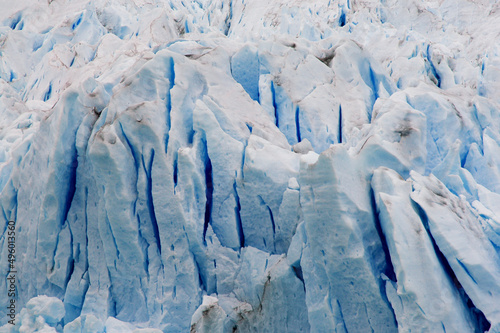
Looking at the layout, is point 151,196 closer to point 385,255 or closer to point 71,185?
point 71,185

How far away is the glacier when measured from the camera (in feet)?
13.3

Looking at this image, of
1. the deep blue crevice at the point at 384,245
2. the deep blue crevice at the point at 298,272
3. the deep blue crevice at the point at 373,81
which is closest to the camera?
the deep blue crevice at the point at 384,245

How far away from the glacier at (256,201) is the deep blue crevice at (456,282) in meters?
0.02

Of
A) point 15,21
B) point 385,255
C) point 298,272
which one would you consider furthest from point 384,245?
point 15,21

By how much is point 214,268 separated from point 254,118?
2.16 meters

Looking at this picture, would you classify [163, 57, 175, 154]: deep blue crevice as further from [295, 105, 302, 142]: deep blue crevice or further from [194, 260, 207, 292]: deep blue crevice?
[295, 105, 302, 142]: deep blue crevice

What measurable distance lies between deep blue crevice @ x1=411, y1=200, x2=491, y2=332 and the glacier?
2 cm

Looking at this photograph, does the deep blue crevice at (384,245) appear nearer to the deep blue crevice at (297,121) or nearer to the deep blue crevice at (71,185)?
the deep blue crevice at (297,121)

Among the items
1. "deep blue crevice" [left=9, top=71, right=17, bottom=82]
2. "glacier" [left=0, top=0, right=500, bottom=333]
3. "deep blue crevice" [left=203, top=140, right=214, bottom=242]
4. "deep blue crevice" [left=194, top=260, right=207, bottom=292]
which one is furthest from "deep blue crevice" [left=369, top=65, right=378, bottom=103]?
"deep blue crevice" [left=9, top=71, right=17, bottom=82]

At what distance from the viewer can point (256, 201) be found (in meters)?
5.05

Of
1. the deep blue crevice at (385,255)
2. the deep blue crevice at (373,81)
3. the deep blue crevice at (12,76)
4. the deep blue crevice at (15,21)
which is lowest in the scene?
the deep blue crevice at (12,76)

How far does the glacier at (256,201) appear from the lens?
159 inches

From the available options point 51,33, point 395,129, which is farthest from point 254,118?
point 51,33

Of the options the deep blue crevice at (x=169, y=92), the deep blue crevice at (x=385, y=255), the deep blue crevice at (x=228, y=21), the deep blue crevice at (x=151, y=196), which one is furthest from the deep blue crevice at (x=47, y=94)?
the deep blue crevice at (x=385, y=255)
